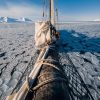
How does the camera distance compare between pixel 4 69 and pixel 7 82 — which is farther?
pixel 4 69

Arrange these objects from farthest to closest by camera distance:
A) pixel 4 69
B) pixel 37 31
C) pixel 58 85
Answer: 1. pixel 37 31
2. pixel 4 69
3. pixel 58 85

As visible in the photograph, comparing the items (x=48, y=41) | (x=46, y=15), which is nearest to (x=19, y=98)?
(x=48, y=41)

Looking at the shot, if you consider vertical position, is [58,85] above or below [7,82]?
above

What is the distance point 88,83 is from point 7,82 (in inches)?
86.4

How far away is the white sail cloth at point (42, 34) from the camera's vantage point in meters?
7.93

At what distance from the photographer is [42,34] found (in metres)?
8.20

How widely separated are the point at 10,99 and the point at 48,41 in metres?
5.63

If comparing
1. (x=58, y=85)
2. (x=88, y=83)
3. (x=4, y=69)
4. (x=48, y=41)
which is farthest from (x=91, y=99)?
(x=48, y=41)

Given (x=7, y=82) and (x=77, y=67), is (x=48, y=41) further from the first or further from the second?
(x=7, y=82)

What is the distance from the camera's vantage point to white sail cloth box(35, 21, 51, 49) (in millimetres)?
7930

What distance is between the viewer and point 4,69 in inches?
256

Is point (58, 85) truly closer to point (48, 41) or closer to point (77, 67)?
point (77, 67)

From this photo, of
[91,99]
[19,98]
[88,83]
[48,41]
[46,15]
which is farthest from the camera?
[46,15]

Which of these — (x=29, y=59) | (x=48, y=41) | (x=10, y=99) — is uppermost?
(x=10, y=99)
